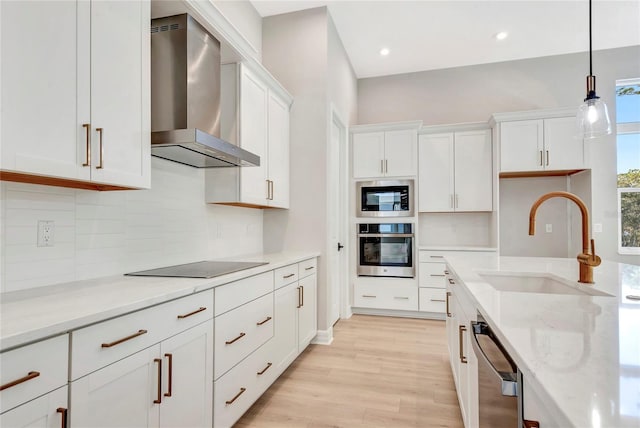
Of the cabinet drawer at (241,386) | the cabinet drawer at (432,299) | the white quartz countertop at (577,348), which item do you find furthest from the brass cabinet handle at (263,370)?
the cabinet drawer at (432,299)

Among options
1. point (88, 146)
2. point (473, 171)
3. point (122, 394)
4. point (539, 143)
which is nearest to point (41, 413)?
point (122, 394)

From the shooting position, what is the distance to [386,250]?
4.32 m

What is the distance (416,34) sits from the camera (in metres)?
3.95

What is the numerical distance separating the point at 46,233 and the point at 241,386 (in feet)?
3.99

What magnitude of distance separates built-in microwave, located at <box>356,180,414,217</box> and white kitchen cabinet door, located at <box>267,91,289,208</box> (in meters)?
1.35

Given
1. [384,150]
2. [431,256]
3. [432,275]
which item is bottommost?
[432,275]

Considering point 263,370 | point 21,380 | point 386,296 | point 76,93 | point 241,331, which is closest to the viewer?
point 21,380

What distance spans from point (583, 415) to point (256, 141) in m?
2.66

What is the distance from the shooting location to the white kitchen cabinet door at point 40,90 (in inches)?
42.2

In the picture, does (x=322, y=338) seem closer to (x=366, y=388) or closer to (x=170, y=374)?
(x=366, y=388)

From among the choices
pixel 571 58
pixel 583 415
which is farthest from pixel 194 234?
pixel 571 58

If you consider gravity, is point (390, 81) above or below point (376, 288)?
above

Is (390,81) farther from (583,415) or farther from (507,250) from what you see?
(583,415)

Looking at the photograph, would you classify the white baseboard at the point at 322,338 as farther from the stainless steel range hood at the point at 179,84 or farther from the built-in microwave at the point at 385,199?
the stainless steel range hood at the point at 179,84
